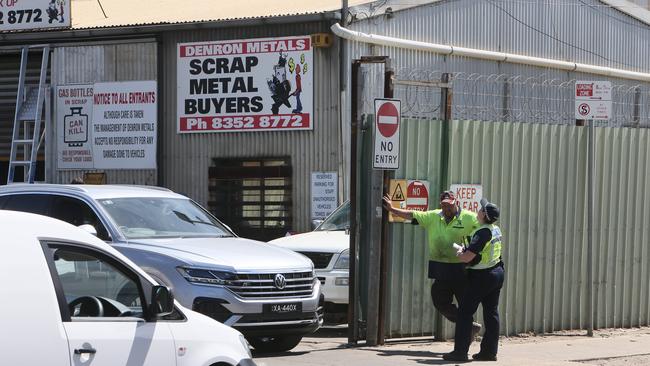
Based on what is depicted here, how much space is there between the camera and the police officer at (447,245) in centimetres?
1266

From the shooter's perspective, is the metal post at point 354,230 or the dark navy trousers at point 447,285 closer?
the dark navy trousers at point 447,285

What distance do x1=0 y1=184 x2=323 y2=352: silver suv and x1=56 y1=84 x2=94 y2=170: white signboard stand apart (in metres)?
10.7

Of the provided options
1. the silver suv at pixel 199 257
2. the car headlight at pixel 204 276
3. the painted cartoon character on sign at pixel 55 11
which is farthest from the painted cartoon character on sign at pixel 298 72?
the car headlight at pixel 204 276

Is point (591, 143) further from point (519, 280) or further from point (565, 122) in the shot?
point (519, 280)

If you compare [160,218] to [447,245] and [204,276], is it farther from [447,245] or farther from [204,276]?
[447,245]

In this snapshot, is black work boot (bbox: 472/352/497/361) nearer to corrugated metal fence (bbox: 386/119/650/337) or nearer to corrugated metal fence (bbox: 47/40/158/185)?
corrugated metal fence (bbox: 386/119/650/337)

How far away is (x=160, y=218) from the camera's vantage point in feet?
41.1

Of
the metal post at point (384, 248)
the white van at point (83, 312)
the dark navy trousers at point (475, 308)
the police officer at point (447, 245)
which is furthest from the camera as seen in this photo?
the metal post at point (384, 248)

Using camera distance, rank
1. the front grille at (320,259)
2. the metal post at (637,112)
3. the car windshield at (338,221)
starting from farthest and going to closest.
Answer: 1. the metal post at (637,112)
2. the car windshield at (338,221)
3. the front grille at (320,259)

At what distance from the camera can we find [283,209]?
844 inches

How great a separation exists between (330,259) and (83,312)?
8052 mm

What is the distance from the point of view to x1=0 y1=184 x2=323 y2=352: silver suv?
11273 mm

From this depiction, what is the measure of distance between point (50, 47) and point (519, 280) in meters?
12.7

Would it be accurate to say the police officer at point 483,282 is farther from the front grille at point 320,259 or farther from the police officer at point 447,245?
the front grille at point 320,259
